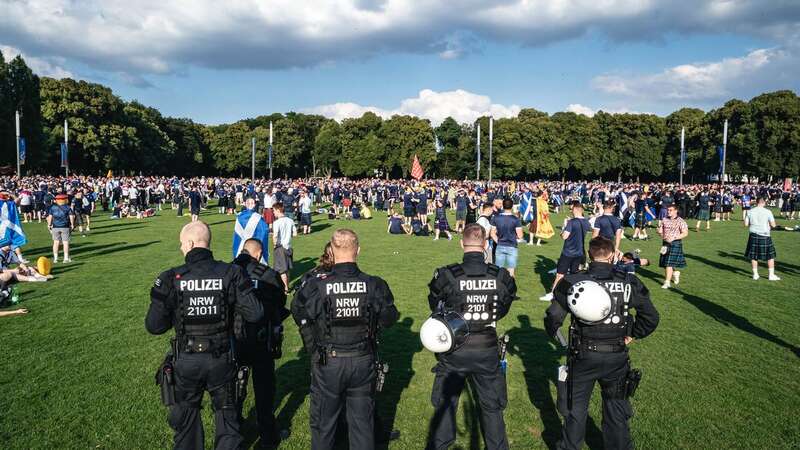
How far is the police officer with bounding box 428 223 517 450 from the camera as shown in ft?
14.6

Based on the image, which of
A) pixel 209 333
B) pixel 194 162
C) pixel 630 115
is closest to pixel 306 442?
pixel 209 333

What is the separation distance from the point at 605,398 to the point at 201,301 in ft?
12.0

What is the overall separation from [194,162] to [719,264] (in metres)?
92.6

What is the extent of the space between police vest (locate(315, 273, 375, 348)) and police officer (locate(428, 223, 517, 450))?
79 cm

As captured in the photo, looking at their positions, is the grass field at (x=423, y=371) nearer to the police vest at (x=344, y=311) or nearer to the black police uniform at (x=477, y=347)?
the black police uniform at (x=477, y=347)

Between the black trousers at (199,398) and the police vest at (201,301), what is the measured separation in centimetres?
22

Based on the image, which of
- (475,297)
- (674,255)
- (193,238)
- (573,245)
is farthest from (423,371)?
(674,255)

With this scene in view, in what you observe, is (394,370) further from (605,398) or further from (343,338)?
(605,398)

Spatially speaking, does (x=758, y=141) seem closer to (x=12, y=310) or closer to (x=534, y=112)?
(x=534, y=112)

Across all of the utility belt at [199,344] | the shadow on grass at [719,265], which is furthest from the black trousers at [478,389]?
the shadow on grass at [719,265]

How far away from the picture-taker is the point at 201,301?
4.01 meters

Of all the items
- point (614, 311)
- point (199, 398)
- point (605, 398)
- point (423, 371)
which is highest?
point (614, 311)

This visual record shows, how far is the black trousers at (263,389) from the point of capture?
4.93m

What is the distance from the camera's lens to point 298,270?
14.2 metres
